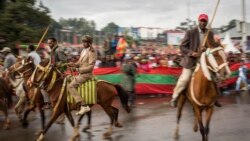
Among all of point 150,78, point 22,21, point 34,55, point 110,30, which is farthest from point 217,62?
point 22,21

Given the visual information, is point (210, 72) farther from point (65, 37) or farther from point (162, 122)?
point (65, 37)

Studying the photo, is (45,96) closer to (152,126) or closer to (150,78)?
(152,126)

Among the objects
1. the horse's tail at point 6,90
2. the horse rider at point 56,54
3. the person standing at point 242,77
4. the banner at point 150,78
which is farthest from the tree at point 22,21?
the horse rider at point 56,54

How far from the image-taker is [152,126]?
36.1 feet

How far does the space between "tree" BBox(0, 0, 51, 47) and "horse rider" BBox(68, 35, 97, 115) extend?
59.5ft

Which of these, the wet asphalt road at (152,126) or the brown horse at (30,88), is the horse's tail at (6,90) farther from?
the wet asphalt road at (152,126)

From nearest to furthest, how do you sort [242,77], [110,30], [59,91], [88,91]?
[59,91] → [88,91] → [242,77] → [110,30]

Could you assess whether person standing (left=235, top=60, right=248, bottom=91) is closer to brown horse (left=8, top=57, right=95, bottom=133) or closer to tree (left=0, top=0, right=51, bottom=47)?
brown horse (left=8, top=57, right=95, bottom=133)

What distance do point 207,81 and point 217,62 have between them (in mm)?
542

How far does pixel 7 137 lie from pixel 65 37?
15.8m

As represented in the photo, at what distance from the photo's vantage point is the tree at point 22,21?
27698 mm

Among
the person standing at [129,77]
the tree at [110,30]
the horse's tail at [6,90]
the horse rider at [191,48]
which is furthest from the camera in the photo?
the tree at [110,30]

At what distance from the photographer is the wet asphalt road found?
964cm

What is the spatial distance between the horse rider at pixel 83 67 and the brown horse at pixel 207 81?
2.35 m
